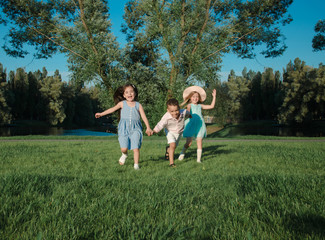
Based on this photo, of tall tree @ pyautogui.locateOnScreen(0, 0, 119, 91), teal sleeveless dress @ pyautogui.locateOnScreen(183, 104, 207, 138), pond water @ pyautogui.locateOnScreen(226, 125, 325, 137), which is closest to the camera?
teal sleeveless dress @ pyautogui.locateOnScreen(183, 104, 207, 138)

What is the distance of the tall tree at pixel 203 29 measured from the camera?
16.4m

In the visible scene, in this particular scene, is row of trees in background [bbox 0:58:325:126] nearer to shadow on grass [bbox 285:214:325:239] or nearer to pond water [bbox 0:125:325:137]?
pond water [bbox 0:125:325:137]

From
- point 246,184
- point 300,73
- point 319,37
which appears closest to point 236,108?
point 300,73

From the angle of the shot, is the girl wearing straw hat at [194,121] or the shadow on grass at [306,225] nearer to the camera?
the shadow on grass at [306,225]

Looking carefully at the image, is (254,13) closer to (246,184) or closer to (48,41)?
(48,41)

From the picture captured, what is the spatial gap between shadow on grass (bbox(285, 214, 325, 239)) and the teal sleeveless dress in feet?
15.9

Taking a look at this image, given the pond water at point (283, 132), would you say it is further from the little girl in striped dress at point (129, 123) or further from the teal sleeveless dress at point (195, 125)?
the little girl in striped dress at point (129, 123)

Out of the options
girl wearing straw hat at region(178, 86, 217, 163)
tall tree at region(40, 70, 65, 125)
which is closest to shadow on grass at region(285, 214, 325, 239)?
girl wearing straw hat at region(178, 86, 217, 163)

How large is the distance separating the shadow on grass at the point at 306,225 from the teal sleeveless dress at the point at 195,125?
4847 mm

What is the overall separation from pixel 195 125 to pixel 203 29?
11705mm

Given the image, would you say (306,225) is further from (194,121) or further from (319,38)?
(319,38)

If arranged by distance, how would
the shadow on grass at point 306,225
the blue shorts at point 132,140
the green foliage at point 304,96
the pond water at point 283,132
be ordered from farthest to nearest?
1. the green foliage at point 304,96
2. the pond water at point 283,132
3. the blue shorts at point 132,140
4. the shadow on grass at point 306,225

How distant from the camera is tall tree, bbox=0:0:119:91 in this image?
16.1 m

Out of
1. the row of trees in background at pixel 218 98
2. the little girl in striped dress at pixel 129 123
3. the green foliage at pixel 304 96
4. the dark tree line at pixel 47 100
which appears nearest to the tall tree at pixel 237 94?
the row of trees in background at pixel 218 98
